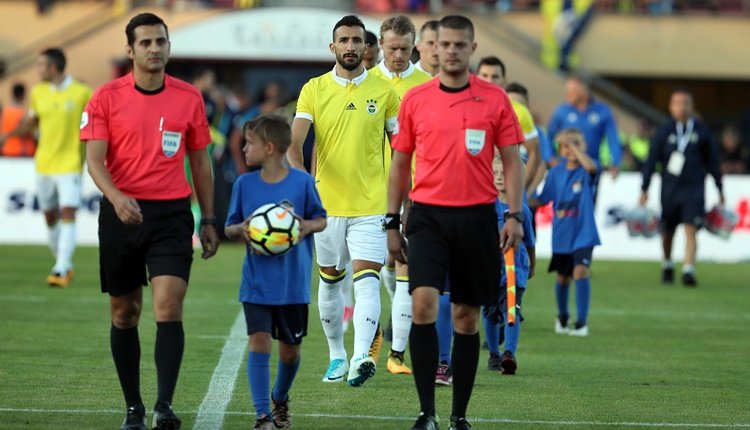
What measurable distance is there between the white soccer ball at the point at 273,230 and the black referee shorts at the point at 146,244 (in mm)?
483

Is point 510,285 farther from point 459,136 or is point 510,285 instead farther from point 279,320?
point 279,320

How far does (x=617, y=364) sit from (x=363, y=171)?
277cm

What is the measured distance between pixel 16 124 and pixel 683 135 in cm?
1043

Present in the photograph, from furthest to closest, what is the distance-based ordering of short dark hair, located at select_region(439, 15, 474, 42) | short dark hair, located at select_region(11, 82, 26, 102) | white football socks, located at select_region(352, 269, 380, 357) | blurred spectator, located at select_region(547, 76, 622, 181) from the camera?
1. short dark hair, located at select_region(11, 82, 26, 102)
2. blurred spectator, located at select_region(547, 76, 622, 181)
3. white football socks, located at select_region(352, 269, 380, 357)
4. short dark hair, located at select_region(439, 15, 474, 42)

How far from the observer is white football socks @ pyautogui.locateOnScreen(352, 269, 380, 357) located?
1027 cm

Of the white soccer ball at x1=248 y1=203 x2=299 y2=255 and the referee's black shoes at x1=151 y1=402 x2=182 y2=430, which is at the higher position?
the white soccer ball at x1=248 y1=203 x2=299 y2=255

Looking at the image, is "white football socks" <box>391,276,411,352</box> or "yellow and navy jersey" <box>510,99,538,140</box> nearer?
"white football socks" <box>391,276,411,352</box>

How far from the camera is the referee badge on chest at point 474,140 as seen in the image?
820cm

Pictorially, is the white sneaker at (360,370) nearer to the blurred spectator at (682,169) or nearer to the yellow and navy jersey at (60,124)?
the yellow and navy jersey at (60,124)

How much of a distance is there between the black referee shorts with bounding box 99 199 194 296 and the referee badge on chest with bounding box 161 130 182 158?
0.27 meters

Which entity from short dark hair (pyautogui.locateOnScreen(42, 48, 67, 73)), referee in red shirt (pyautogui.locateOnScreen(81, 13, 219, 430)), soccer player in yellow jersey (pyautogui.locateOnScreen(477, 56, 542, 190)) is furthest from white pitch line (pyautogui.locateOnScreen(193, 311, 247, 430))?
short dark hair (pyautogui.locateOnScreen(42, 48, 67, 73))

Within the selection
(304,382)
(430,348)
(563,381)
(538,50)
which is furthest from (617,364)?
(538,50)

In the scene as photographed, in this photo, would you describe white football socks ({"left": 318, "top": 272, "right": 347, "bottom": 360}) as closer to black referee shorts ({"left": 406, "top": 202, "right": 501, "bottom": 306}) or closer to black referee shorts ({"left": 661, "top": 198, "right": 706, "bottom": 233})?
black referee shorts ({"left": 406, "top": 202, "right": 501, "bottom": 306})

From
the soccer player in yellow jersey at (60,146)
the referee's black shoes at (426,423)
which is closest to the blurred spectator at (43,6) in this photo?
the soccer player in yellow jersey at (60,146)
